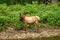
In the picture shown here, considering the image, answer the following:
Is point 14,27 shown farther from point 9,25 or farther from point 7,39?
point 7,39

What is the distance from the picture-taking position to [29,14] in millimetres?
20328

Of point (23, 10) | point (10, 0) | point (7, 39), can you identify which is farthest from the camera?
point (10, 0)

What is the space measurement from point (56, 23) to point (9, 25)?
3.29 metres

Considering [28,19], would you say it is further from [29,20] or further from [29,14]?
[29,14]

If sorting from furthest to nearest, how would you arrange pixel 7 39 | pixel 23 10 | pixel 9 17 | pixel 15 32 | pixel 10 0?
1. pixel 10 0
2. pixel 23 10
3. pixel 9 17
4. pixel 15 32
5. pixel 7 39

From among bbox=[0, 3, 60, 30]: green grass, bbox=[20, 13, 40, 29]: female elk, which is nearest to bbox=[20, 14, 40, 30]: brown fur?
bbox=[20, 13, 40, 29]: female elk

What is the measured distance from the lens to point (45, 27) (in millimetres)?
18984

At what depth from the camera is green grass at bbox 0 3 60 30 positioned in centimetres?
A: 1823

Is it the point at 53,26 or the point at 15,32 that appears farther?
the point at 53,26

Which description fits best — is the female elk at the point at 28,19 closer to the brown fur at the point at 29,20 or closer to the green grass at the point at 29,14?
the brown fur at the point at 29,20

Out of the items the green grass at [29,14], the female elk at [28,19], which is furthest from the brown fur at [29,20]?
the green grass at [29,14]

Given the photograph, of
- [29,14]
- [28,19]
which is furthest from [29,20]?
[29,14]

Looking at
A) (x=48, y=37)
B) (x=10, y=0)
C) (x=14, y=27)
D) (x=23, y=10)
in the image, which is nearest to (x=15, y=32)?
(x=14, y=27)

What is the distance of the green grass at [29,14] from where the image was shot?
18234 millimetres
